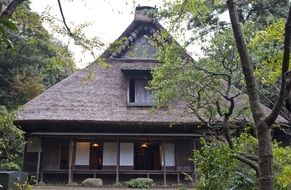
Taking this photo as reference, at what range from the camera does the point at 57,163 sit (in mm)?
16922

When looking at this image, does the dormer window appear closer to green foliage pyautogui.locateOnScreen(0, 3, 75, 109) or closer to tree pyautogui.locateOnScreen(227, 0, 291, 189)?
green foliage pyautogui.locateOnScreen(0, 3, 75, 109)

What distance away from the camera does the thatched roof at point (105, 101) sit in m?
15.8

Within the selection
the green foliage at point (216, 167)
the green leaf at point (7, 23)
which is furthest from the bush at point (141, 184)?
the green leaf at point (7, 23)

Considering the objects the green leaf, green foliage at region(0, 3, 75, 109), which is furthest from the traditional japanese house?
the green leaf

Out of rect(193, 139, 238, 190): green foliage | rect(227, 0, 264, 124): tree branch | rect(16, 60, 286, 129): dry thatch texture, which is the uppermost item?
rect(16, 60, 286, 129): dry thatch texture

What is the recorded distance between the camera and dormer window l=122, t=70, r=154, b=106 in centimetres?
1790

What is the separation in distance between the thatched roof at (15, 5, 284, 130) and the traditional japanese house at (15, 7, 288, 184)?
4 cm

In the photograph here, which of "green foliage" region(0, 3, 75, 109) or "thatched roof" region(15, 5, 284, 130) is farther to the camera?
"green foliage" region(0, 3, 75, 109)

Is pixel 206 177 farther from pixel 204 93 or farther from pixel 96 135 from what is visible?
pixel 96 135

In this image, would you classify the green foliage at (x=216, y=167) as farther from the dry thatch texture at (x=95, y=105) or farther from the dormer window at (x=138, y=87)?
the dormer window at (x=138, y=87)

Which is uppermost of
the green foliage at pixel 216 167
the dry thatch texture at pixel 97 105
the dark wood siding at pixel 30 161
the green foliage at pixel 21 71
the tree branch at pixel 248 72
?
the green foliage at pixel 21 71

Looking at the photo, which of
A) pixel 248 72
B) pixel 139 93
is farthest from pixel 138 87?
pixel 248 72

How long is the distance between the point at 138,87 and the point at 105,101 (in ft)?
6.47

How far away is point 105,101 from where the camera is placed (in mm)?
17219
